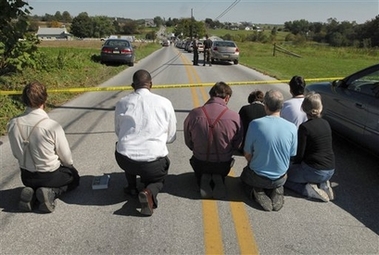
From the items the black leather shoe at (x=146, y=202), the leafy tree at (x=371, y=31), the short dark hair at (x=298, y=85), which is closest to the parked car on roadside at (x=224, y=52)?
the short dark hair at (x=298, y=85)

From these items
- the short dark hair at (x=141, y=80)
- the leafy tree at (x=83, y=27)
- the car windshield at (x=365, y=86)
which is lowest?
the leafy tree at (x=83, y=27)

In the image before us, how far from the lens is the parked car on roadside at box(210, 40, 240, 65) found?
23.8m

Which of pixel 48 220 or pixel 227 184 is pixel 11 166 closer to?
pixel 48 220

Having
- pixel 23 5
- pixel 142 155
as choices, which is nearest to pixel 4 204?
pixel 142 155

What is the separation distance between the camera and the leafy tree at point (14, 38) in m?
8.91

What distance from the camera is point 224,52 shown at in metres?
23.9

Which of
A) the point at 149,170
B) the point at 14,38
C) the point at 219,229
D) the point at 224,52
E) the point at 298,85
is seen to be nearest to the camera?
the point at 219,229

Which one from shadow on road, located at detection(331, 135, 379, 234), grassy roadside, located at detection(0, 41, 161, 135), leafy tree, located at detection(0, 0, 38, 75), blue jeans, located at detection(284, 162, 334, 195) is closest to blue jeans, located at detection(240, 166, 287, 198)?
blue jeans, located at detection(284, 162, 334, 195)

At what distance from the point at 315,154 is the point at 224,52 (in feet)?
67.4

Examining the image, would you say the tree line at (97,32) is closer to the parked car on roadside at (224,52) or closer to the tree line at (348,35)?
the tree line at (348,35)

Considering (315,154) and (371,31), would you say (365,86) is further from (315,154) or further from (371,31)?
(371,31)

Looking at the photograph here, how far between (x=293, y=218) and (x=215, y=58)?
847 inches

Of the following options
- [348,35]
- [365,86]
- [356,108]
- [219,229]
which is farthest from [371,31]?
[219,229]

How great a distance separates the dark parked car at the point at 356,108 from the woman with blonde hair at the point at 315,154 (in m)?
1.12
